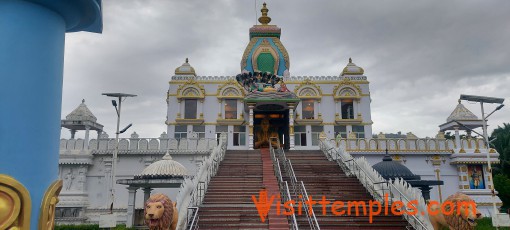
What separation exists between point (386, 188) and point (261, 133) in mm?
15940

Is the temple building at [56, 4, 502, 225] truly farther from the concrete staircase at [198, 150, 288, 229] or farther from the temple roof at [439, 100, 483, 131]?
the concrete staircase at [198, 150, 288, 229]

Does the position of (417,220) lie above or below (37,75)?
below

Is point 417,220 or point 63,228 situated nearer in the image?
point 417,220

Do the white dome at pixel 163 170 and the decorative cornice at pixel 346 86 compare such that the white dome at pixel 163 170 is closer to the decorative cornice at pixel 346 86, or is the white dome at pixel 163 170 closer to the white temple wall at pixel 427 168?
the white temple wall at pixel 427 168

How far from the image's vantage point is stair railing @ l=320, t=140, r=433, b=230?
12477 mm

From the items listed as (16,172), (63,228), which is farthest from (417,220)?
(63,228)

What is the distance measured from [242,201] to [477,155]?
19021 mm

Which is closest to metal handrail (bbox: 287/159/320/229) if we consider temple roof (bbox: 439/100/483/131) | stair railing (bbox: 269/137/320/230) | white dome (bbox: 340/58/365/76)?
stair railing (bbox: 269/137/320/230)

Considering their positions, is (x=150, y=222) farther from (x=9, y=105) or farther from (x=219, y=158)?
(x=219, y=158)

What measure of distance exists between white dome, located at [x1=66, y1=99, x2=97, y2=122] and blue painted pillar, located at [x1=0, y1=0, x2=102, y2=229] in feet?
73.1

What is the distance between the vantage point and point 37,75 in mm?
5121

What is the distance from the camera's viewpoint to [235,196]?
587 inches

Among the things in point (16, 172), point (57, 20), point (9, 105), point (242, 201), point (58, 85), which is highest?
point (57, 20)

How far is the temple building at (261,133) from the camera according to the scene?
76.6 ft
